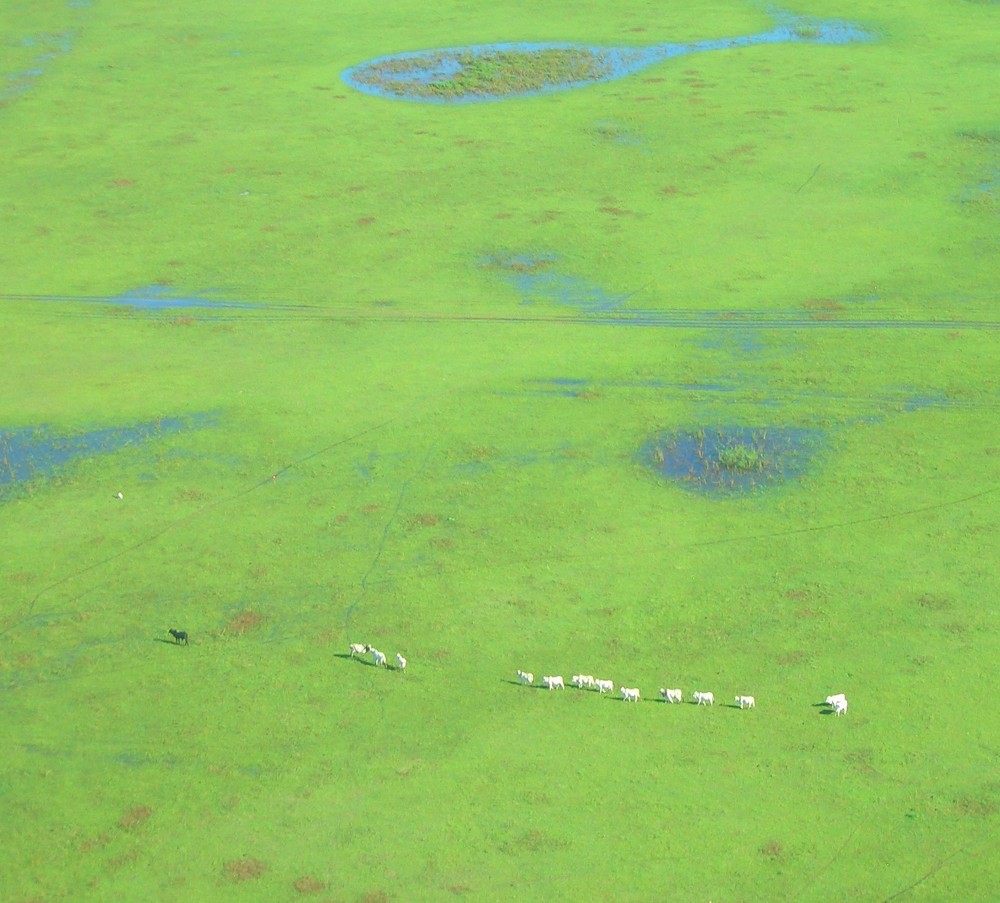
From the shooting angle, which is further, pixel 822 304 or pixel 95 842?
pixel 822 304

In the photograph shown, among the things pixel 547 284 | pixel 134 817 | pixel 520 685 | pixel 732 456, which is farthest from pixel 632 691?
pixel 547 284

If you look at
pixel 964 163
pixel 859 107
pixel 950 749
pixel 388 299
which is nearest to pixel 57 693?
pixel 950 749

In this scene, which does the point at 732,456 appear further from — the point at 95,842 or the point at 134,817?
the point at 95,842

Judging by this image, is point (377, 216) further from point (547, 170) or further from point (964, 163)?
point (964, 163)

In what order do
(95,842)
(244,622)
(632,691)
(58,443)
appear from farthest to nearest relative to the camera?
(58,443) → (244,622) → (632,691) → (95,842)

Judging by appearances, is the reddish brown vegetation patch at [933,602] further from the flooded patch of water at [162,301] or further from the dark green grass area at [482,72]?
the dark green grass area at [482,72]

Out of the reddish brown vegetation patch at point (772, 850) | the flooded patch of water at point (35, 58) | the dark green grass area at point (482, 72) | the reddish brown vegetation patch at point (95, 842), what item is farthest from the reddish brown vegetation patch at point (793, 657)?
the flooded patch of water at point (35, 58)

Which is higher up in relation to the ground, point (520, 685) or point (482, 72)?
point (482, 72)
